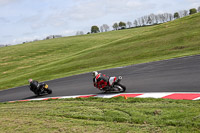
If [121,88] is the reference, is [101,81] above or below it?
above

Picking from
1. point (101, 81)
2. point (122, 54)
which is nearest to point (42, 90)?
point (101, 81)

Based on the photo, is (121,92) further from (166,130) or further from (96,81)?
(166,130)

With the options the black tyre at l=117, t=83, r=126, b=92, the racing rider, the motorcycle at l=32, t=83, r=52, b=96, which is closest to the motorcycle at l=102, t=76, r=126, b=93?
the black tyre at l=117, t=83, r=126, b=92

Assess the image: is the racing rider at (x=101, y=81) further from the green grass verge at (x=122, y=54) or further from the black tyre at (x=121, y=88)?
the green grass verge at (x=122, y=54)

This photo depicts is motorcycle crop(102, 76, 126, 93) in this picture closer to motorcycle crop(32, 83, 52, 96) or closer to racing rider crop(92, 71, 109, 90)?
racing rider crop(92, 71, 109, 90)

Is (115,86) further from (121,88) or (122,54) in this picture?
(122,54)

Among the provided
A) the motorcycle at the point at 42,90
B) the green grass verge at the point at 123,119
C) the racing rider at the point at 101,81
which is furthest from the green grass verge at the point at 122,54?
the green grass verge at the point at 123,119

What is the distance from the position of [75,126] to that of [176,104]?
3298 mm

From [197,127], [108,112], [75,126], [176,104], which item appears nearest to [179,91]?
[176,104]

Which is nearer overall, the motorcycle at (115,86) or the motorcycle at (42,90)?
the motorcycle at (115,86)

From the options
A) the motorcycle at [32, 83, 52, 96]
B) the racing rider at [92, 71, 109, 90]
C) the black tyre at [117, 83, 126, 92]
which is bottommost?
the motorcycle at [32, 83, 52, 96]

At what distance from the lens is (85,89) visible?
14.0m

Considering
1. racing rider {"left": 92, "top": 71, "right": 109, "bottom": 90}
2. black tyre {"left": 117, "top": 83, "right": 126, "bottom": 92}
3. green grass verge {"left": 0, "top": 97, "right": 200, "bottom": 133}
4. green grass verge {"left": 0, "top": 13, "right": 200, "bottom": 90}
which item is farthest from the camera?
green grass verge {"left": 0, "top": 13, "right": 200, "bottom": 90}

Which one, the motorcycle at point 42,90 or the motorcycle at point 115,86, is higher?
the motorcycle at point 115,86
